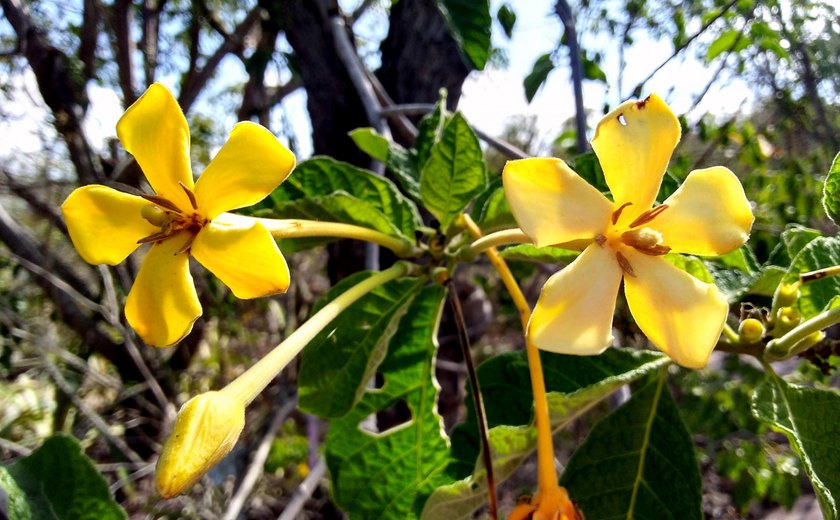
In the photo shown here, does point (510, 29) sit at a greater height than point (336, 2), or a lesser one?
lesser

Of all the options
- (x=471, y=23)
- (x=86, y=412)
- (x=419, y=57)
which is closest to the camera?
(x=471, y=23)

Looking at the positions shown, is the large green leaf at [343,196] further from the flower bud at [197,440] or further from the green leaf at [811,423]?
the green leaf at [811,423]

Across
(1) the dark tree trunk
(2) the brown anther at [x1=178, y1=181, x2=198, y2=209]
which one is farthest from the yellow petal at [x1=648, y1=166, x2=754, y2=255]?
(1) the dark tree trunk

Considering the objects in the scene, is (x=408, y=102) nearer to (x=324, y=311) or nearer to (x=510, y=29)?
(x=510, y=29)

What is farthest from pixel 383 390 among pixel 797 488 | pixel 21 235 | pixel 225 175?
pixel 797 488

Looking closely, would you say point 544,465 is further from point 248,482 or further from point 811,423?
point 248,482

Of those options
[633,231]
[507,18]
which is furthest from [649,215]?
[507,18]

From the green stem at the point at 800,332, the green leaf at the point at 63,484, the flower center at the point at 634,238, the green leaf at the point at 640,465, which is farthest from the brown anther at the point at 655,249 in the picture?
the green leaf at the point at 63,484
